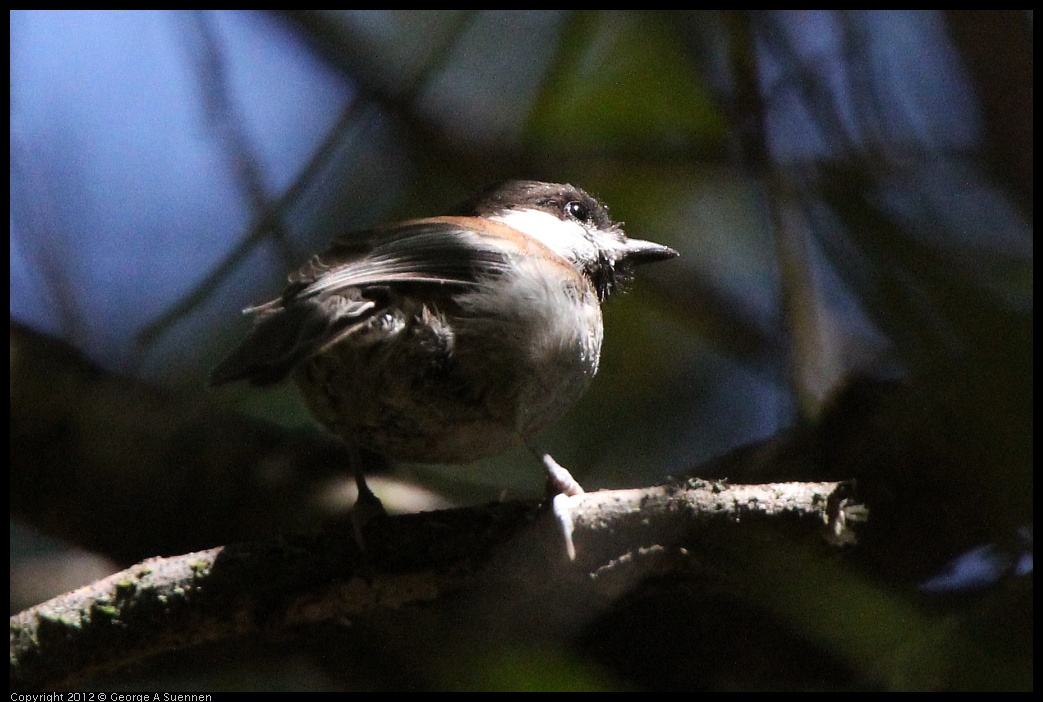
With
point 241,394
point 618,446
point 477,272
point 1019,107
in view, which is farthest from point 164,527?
point 1019,107

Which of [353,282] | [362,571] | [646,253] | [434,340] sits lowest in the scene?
[362,571]

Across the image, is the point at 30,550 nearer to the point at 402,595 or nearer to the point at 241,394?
the point at 241,394

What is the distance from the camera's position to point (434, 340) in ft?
7.32

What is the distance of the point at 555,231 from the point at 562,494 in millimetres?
1143

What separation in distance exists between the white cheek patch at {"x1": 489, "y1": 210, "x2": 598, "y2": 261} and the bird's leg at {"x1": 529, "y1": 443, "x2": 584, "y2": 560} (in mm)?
816

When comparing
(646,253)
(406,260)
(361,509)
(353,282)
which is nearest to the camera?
(353,282)

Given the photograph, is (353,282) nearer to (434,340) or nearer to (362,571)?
(434,340)

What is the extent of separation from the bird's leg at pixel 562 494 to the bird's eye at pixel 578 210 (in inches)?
39.3

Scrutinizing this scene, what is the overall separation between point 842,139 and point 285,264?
2.28 m

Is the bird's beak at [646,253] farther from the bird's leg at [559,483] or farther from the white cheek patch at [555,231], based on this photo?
the bird's leg at [559,483]

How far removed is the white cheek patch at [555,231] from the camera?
2.99 m

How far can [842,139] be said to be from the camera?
302 centimetres

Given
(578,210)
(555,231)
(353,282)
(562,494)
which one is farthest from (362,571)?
(578,210)

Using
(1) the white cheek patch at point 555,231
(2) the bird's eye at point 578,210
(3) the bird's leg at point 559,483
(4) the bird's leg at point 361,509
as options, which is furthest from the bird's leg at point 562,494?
(2) the bird's eye at point 578,210
